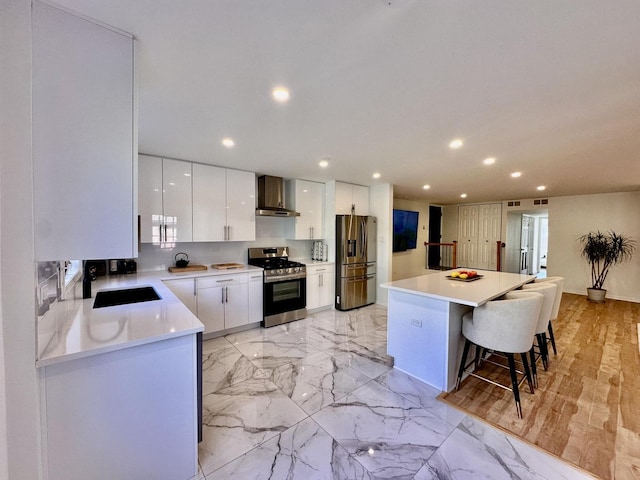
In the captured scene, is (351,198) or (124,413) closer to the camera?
(124,413)

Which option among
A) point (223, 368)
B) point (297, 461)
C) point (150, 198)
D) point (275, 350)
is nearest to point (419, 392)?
point (297, 461)

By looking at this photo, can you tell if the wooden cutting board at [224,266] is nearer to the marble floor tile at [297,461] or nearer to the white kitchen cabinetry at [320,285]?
the white kitchen cabinetry at [320,285]

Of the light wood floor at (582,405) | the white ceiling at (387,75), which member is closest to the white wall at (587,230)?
the light wood floor at (582,405)

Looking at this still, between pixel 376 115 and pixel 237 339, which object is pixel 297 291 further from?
pixel 376 115

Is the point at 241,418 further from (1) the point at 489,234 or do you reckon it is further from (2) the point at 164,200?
(1) the point at 489,234

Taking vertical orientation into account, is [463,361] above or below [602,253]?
below

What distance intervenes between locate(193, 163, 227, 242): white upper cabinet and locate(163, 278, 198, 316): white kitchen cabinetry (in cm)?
60

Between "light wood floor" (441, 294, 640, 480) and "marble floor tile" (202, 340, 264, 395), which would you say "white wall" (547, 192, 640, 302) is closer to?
"light wood floor" (441, 294, 640, 480)

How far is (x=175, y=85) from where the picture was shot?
5.35 feet

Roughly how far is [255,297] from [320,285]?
121cm

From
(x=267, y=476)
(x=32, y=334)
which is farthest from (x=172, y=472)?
(x=32, y=334)

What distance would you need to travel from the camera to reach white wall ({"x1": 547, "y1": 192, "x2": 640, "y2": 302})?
5.36 meters

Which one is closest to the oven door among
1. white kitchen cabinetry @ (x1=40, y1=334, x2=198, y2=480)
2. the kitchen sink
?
the kitchen sink

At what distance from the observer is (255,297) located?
3.72 metres
